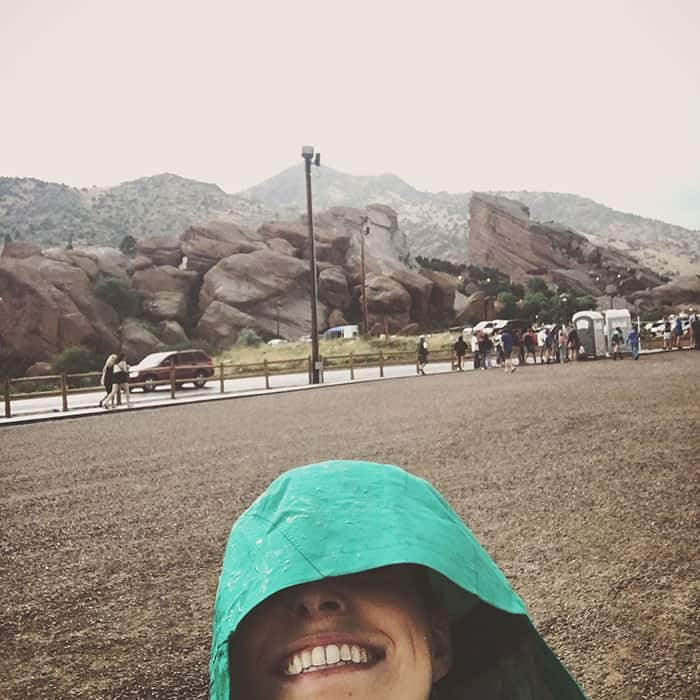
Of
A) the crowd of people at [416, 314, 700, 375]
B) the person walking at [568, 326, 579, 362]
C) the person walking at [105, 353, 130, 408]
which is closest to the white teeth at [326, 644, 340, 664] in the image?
the person walking at [105, 353, 130, 408]

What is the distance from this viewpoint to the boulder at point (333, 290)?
62844 millimetres

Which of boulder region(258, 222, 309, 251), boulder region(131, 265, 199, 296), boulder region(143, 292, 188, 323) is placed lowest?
boulder region(143, 292, 188, 323)

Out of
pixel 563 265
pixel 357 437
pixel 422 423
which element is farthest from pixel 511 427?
pixel 563 265

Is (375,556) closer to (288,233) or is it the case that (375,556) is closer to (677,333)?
(677,333)

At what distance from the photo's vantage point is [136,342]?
48.7 metres

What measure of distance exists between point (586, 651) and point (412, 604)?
218 cm

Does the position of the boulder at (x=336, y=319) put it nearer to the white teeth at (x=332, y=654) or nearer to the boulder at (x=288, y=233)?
the boulder at (x=288, y=233)

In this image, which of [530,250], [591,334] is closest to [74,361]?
[591,334]

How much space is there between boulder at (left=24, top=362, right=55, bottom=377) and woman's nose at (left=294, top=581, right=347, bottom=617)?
148 ft

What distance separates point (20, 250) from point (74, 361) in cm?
1539

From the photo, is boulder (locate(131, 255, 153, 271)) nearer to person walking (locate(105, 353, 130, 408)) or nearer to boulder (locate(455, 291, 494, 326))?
boulder (locate(455, 291, 494, 326))

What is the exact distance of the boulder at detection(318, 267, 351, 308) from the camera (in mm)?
62844

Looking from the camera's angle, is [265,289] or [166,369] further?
[265,289]

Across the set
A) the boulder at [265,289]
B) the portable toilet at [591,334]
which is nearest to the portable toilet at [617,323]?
the portable toilet at [591,334]
